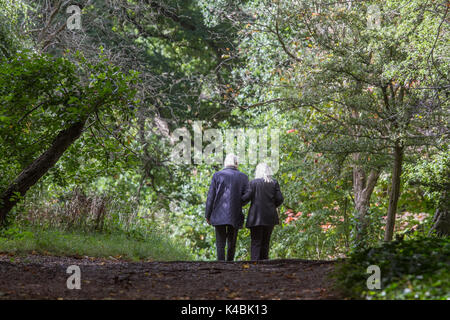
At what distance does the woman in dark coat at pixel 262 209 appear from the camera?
7.77 meters

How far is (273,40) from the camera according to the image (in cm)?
1265

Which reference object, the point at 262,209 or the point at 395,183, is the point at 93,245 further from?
the point at 395,183

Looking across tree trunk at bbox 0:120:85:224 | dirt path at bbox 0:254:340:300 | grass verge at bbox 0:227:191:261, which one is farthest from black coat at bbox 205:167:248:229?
tree trunk at bbox 0:120:85:224

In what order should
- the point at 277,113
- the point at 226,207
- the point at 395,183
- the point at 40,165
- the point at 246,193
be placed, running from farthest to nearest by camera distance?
the point at 277,113 < the point at 395,183 < the point at 246,193 < the point at 226,207 < the point at 40,165

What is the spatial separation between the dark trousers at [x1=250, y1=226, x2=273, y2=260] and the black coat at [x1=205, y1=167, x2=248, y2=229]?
→ 32 centimetres

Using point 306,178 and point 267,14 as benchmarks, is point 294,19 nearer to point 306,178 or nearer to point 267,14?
point 267,14

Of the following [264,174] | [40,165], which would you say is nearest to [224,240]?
[264,174]

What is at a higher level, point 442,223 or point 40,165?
point 40,165

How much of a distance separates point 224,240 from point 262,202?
0.81 meters

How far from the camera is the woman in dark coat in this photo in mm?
7773

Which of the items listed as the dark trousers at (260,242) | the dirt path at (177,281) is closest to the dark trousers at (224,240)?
the dark trousers at (260,242)

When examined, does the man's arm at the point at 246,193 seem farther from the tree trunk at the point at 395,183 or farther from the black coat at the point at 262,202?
the tree trunk at the point at 395,183

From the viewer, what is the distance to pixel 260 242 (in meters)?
7.97

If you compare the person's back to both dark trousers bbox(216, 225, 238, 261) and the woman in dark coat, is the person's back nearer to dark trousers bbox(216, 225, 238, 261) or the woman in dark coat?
the woman in dark coat
